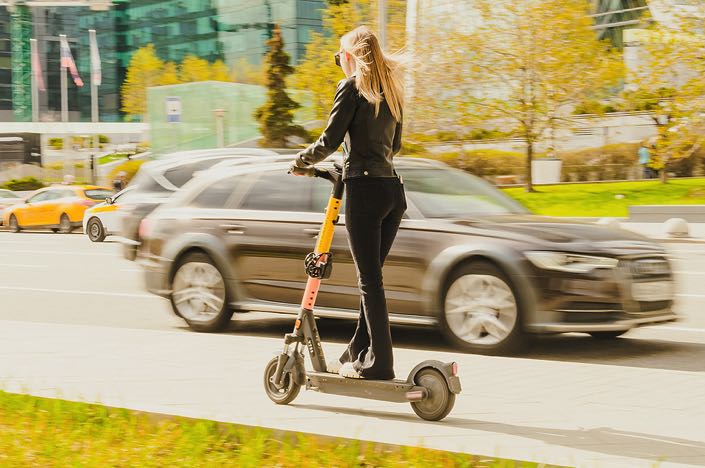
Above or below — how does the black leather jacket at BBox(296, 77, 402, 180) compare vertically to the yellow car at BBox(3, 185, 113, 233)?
above

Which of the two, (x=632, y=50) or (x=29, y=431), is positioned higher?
(x=632, y=50)

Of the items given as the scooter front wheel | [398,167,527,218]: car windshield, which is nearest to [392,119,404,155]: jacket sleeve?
the scooter front wheel

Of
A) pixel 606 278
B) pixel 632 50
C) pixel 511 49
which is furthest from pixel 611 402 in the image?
pixel 632 50

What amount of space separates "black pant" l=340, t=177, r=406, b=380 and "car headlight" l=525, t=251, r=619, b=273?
9.09 ft

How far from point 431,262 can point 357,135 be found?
325cm

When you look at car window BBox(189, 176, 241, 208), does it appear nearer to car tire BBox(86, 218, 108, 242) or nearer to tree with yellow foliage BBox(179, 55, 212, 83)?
car tire BBox(86, 218, 108, 242)

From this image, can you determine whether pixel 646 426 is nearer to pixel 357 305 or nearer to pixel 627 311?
pixel 627 311

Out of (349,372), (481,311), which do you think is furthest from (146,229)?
(349,372)

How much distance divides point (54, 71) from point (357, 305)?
265 ft

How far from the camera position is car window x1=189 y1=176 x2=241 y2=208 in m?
10.2

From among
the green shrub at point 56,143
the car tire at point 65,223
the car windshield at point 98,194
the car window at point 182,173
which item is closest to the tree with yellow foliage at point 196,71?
the green shrub at point 56,143

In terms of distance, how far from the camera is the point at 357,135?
5590 mm

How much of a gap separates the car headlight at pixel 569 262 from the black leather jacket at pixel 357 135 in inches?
114

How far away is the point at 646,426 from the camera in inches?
226
